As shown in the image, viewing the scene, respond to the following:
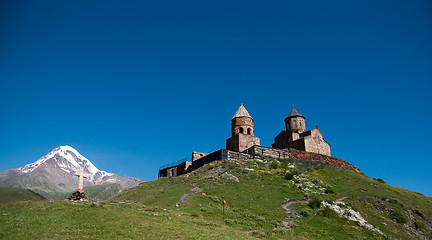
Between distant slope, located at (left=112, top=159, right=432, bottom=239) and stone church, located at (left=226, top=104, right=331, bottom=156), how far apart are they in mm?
8815

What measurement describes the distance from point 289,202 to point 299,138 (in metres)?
30.6

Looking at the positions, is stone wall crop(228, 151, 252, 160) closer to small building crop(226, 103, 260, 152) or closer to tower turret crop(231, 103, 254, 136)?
small building crop(226, 103, 260, 152)

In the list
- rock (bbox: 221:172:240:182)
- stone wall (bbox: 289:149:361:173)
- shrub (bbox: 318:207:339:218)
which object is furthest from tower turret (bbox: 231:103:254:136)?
shrub (bbox: 318:207:339:218)

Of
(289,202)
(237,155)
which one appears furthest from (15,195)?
(237,155)

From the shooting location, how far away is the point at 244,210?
27016 mm

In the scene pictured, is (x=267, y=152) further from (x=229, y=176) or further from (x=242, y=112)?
(x=229, y=176)

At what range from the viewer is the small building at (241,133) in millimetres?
51750

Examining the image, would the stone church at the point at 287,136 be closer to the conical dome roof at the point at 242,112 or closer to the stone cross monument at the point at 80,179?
the conical dome roof at the point at 242,112

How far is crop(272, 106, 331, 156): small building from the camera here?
56.3m

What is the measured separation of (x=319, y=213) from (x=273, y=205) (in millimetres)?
4419

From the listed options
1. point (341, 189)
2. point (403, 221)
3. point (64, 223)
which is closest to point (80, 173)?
point (64, 223)

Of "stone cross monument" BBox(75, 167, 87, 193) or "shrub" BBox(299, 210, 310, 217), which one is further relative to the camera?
"shrub" BBox(299, 210, 310, 217)

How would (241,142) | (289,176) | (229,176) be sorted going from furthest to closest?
1. (241,142)
2. (289,176)
3. (229,176)

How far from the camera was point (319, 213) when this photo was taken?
2812 cm
